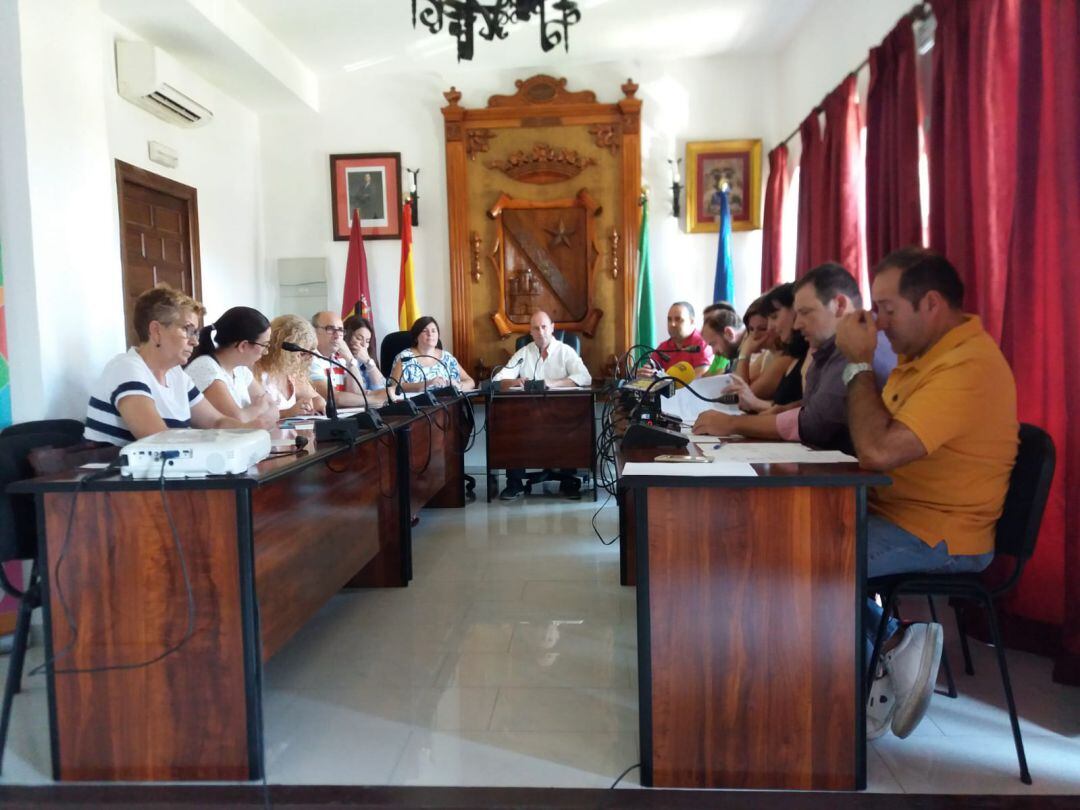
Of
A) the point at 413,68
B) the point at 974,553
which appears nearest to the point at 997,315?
the point at 974,553

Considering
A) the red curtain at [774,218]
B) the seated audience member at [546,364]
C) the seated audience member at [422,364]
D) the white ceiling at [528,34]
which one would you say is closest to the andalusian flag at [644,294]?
the seated audience member at [546,364]

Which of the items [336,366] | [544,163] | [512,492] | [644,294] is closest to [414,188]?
[544,163]

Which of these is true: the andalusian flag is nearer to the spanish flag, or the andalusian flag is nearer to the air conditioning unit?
the spanish flag

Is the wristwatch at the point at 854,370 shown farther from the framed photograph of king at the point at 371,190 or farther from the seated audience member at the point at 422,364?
the framed photograph of king at the point at 371,190

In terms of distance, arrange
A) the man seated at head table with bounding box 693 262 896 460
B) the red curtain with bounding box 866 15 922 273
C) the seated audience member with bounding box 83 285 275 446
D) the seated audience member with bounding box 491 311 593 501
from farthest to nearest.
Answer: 1. the seated audience member with bounding box 491 311 593 501
2. the red curtain with bounding box 866 15 922 273
3. the seated audience member with bounding box 83 285 275 446
4. the man seated at head table with bounding box 693 262 896 460

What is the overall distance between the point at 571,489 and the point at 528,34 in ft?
9.71

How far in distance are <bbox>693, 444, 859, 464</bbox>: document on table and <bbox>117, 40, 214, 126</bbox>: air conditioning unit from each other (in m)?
3.76

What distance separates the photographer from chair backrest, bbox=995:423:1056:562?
162 cm

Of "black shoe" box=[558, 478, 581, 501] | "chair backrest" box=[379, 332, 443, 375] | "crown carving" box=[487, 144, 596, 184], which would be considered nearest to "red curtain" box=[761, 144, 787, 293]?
"crown carving" box=[487, 144, 596, 184]

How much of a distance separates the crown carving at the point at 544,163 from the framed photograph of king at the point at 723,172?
752 millimetres

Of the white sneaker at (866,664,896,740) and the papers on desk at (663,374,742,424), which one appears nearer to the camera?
the white sneaker at (866,664,896,740)

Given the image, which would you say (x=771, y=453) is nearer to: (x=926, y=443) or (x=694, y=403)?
(x=926, y=443)

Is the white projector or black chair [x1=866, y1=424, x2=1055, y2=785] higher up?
the white projector

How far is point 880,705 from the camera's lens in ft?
5.65
